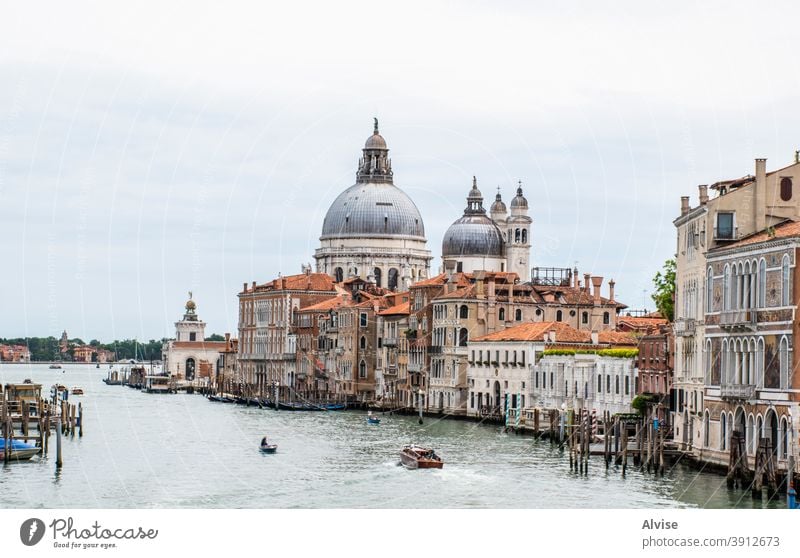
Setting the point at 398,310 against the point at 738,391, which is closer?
the point at 738,391

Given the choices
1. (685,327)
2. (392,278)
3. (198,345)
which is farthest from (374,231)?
(685,327)

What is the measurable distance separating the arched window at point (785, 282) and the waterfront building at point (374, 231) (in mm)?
44212

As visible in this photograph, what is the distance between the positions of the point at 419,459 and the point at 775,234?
6.24 metres

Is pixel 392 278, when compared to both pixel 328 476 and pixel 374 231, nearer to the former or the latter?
pixel 374 231

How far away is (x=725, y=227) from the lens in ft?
73.3

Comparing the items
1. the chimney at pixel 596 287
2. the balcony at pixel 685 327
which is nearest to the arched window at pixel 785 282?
the balcony at pixel 685 327

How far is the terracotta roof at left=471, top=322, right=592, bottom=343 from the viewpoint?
120ft

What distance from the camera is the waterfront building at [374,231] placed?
2547 inches

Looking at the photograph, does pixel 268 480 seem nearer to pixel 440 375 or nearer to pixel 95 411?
pixel 440 375

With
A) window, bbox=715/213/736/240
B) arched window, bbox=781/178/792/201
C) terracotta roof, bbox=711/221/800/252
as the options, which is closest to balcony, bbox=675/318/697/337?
window, bbox=715/213/736/240

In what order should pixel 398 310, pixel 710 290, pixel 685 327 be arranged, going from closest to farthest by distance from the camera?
pixel 710 290
pixel 685 327
pixel 398 310
